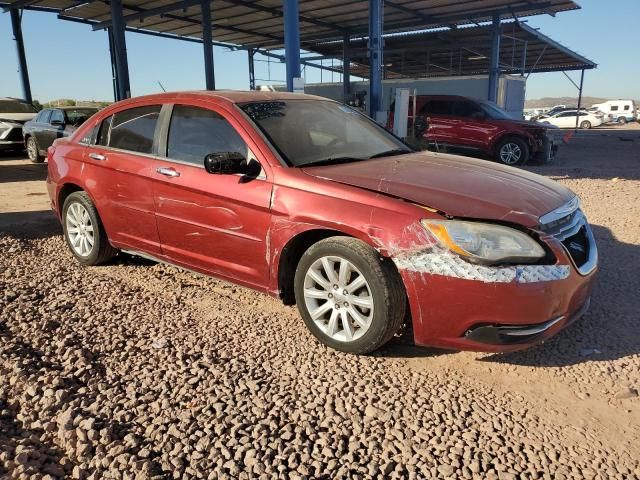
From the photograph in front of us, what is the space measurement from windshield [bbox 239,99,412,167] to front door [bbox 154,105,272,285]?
23cm

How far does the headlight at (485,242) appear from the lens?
108 inches

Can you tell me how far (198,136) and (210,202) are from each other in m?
0.62

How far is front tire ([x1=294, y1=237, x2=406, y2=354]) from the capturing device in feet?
9.66

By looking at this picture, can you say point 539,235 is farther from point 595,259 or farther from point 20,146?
point 20,146

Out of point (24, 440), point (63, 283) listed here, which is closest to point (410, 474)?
point (24, 440)

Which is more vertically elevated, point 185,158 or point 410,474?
point 185,158

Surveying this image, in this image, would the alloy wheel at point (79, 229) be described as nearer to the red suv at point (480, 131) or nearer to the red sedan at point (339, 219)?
the red sedan at point (339, 219)

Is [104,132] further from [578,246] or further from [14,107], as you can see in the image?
[14,107]

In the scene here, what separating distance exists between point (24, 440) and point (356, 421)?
154 cm

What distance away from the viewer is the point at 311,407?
2.66 metres

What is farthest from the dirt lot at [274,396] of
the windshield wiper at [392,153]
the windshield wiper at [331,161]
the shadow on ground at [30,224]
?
the shadow on ground at [30,224]

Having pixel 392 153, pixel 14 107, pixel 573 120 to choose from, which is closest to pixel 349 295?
pixel 392 153

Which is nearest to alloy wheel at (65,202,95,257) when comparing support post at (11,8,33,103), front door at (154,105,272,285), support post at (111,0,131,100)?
front door at (154,105,272,285)

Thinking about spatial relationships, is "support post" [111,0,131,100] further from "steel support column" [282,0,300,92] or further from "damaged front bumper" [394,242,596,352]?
"damaged front bumper" [394,242,596,352]
